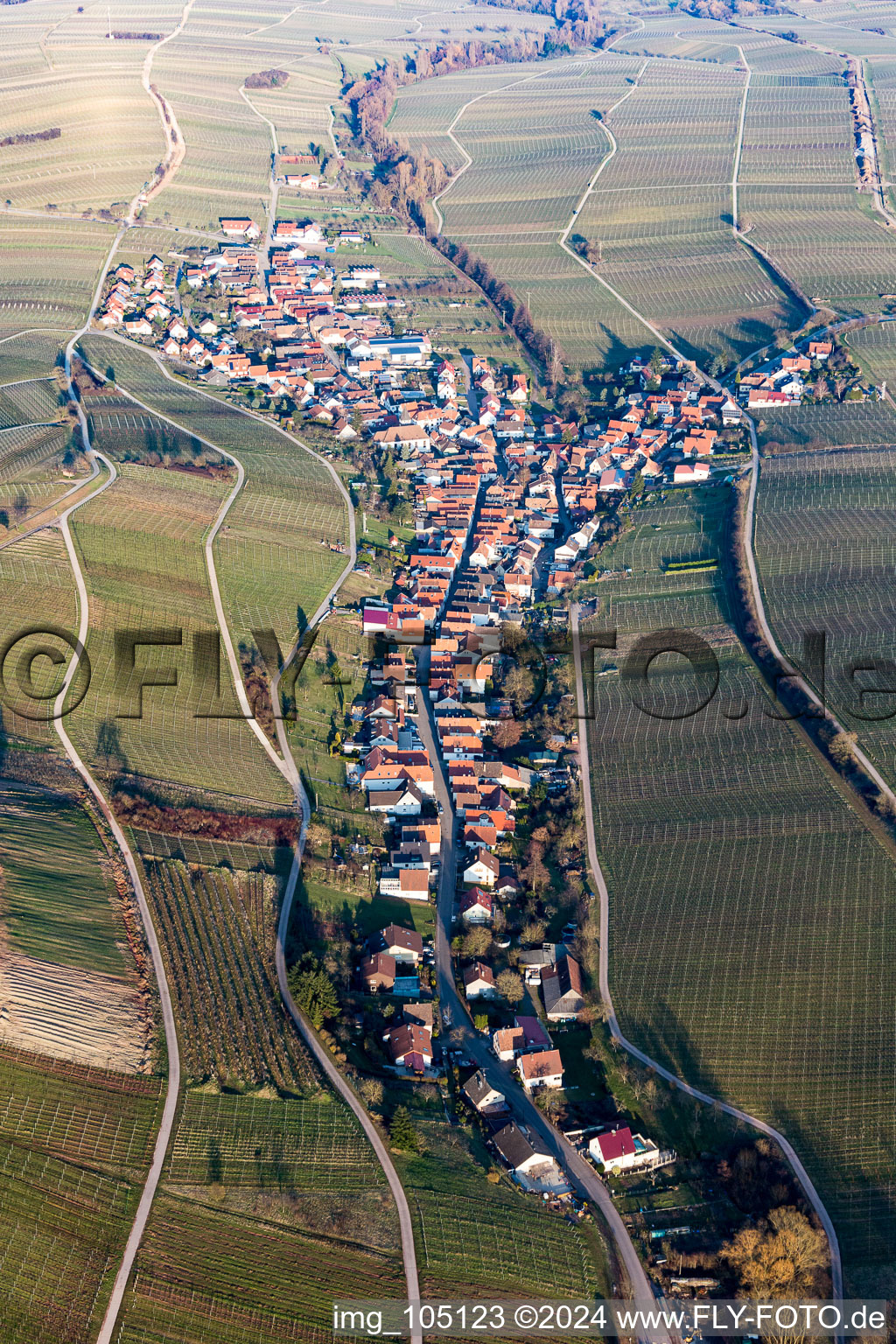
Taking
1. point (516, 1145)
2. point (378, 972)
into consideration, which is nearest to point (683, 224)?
point (378, 972)

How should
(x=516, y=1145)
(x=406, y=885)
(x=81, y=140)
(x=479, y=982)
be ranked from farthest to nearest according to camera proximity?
1. (x=81, y=140)
2. (x=406, y=885)
3. (x=479, y=982)
4. (x=516, y=1145)

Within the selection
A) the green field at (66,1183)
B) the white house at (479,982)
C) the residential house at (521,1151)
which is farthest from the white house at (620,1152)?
the green field at (66,1183)

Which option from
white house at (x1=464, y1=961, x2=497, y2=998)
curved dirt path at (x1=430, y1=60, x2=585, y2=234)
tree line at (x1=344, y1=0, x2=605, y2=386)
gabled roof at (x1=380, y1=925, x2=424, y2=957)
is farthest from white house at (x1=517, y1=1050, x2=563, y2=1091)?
curved dirt path at (x1=430, y1=60, x2=585, y2=234)

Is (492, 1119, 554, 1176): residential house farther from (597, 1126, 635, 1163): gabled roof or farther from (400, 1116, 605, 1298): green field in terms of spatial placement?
(597, 1126, 635, 1163): gabled roof

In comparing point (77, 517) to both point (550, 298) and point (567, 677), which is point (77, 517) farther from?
point (550, 298)

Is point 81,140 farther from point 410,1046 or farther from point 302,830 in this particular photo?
point 410,1046

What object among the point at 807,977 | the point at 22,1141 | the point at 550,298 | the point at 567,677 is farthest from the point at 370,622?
the point at 550,298

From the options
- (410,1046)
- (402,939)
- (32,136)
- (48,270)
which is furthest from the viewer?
(32,136)
